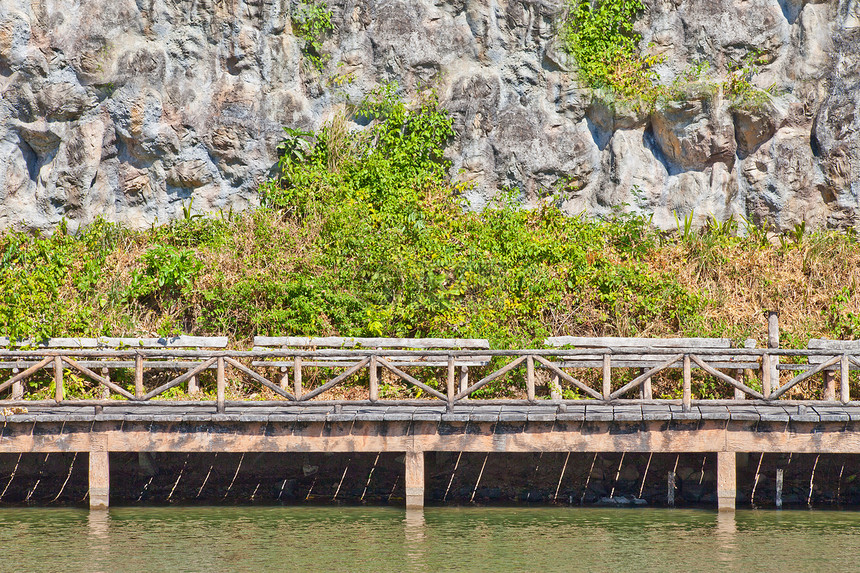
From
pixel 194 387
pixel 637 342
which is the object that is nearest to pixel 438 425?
pixel 194 387

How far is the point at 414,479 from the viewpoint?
10.4m

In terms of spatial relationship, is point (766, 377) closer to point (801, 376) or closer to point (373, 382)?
point (801, 376)

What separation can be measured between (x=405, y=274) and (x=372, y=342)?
5.11 feet

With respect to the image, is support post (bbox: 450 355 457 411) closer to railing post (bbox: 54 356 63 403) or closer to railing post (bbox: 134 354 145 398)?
railing post (bbox: 134 354 145 398)

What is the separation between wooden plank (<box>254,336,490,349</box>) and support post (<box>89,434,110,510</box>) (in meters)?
2.99

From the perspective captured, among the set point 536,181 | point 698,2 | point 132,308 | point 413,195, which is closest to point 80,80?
point 132,308

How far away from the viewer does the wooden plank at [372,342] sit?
12812 mm

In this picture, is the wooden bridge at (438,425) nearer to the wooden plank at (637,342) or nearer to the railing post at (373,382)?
the railing post at (373,382)

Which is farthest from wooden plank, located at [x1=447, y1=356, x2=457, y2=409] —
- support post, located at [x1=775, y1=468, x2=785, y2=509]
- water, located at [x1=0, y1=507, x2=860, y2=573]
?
support post, located at [x1=775, y1=468, x2=785, y2=509]

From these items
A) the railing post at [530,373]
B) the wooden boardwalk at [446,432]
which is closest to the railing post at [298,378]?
the wooden boardwalk at [446,432]

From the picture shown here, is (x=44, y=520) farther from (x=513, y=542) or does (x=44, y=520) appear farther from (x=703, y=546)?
(x=703, y=546)

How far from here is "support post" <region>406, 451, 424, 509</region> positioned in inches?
408

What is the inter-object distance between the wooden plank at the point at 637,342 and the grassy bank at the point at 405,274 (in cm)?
41

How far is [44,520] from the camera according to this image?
10.0 meters
